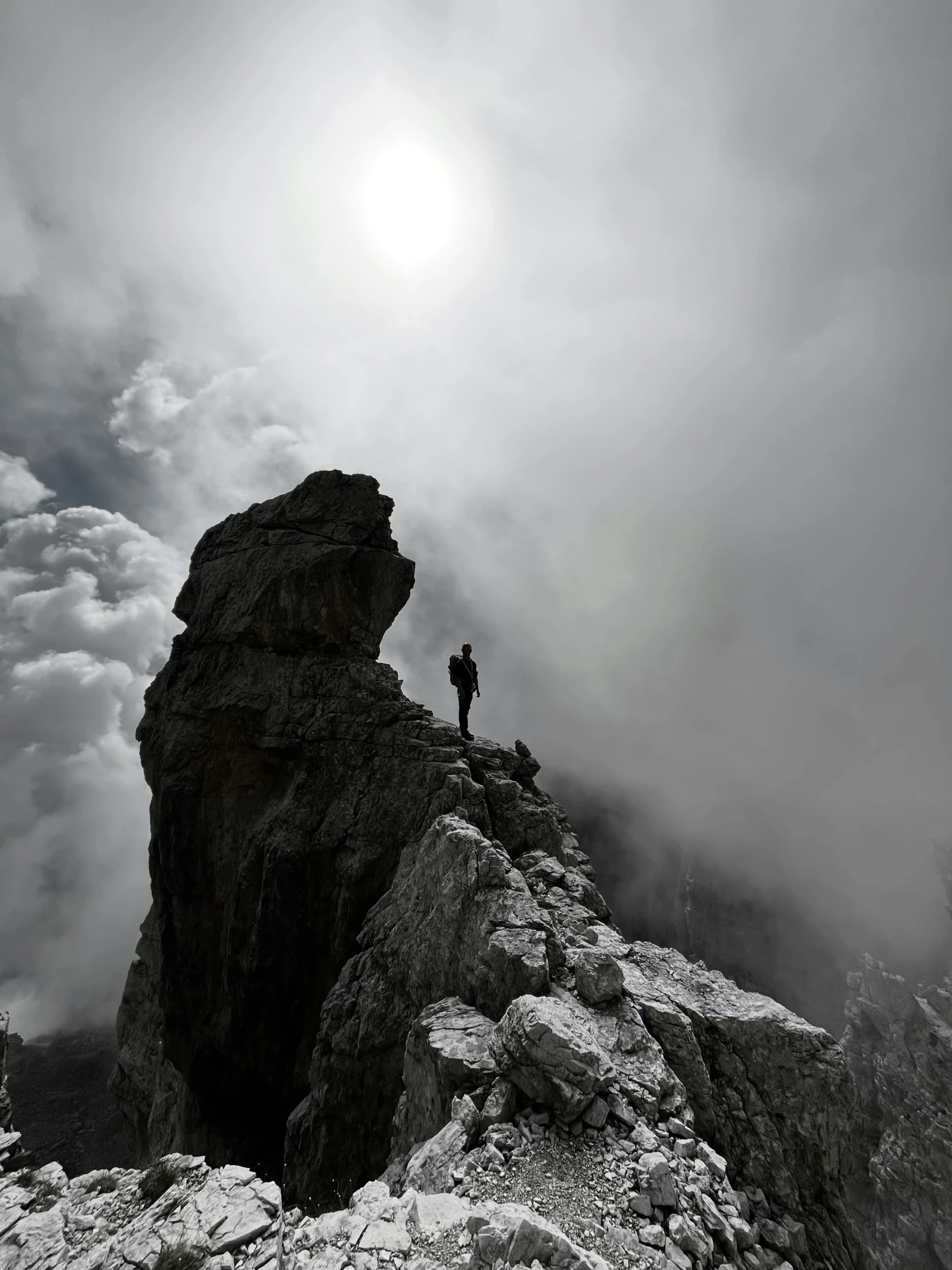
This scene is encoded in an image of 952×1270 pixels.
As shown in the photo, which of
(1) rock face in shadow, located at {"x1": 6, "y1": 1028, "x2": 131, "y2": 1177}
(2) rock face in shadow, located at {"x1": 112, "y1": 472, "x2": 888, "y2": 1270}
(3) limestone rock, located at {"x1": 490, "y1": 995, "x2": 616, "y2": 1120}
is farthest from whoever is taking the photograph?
(1) rock face in shadow, located at {"x1": 6, "y1": 1028, "x2": 131, "y2": 1177}

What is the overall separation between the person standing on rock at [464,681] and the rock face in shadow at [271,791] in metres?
1.91

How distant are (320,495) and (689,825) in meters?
104

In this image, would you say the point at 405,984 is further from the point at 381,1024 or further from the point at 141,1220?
the point at 141,1220

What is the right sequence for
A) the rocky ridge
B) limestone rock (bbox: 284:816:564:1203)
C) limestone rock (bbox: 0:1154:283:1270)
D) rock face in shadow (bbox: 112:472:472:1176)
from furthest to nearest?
rock face in shadow (bbox: 112:472:472:1176)
limestone rock (bbox: 284:816:564:1203)
the rocky ridge
limestone rock (bbox: 0:1154:283:1270)

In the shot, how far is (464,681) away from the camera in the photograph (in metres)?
27.4

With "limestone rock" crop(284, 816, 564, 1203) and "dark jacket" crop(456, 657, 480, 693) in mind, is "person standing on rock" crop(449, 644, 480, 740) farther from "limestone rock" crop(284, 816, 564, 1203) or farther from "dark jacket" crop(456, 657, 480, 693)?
"limestone rock" crop(284, 816, 564, 1203)

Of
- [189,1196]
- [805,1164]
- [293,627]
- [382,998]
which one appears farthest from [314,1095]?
[293,627]

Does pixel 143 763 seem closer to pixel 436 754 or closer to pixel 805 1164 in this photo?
pixel 436 754

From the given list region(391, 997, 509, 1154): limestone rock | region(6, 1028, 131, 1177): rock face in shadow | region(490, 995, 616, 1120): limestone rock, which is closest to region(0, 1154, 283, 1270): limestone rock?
region(391, 997, 509, 1154): limestone rock

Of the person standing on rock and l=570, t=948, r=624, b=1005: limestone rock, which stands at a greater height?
the person standing on rock

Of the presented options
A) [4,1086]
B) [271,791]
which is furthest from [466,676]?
[4,1086]

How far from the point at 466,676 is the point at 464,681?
0.30 meters

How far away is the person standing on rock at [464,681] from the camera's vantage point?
2720 centimetres

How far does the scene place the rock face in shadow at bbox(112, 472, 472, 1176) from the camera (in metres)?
23.6
